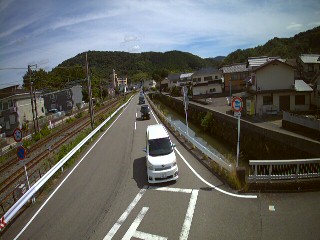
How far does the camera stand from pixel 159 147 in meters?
12.2

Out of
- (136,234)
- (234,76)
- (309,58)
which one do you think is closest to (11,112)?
(136,234)

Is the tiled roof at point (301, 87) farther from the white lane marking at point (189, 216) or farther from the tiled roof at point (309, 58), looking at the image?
the white lane marking at point (189, 216)

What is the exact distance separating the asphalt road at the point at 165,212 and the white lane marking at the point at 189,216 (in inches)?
1.2

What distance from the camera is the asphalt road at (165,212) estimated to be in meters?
7.10

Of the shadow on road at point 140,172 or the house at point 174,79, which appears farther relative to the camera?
the house at point 174,79

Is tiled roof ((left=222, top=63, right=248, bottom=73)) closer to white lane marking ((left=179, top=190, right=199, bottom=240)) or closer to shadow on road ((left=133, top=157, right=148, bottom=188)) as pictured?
shadow on road ((left=133, top=157, right=148, bottom=188))

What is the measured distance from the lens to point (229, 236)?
679cm

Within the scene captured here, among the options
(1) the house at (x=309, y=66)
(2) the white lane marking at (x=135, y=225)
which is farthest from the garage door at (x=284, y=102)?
(2) the white lane marking at (x=135, y=225)

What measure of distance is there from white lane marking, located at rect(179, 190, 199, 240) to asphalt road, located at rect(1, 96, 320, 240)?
0.03m

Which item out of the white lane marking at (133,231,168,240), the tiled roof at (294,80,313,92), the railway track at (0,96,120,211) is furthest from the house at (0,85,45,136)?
the tiled roof at (294,80,313,92)

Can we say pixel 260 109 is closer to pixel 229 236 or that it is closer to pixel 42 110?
pixel 229 236

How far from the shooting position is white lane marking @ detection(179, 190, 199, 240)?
7150 millimetres

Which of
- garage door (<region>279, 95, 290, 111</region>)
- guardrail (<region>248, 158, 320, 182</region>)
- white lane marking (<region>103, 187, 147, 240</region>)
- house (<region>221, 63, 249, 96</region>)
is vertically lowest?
white lane marking (<region>103, 187, 147, 240</region>)

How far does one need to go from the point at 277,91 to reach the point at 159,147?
64.4ft
